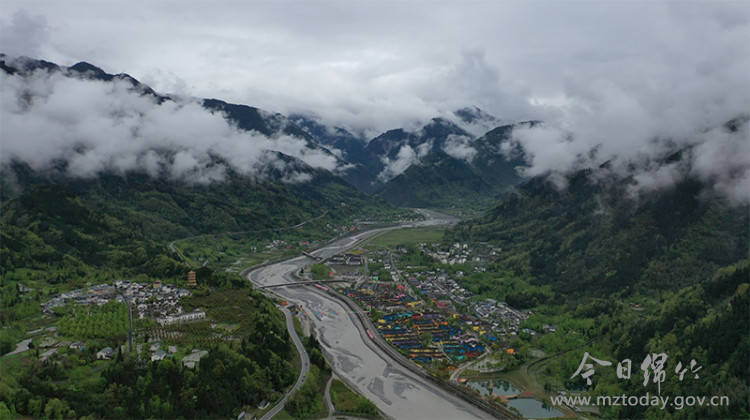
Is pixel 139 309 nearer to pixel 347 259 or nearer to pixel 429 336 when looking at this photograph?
pixel 429 336

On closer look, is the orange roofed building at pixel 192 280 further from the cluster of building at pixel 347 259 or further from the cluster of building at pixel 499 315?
the cluster of building at pixel 499 315

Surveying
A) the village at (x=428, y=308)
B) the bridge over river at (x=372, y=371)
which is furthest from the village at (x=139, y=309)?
the village at (x=428, y=308)

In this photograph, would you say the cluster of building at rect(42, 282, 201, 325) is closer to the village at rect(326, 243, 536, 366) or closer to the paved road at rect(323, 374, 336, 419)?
the paved road at rect(323, 374, 336, 419)

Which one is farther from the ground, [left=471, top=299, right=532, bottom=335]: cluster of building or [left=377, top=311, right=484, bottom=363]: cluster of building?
[left=471, top=299, right=532, bottom=335]: cluster of building

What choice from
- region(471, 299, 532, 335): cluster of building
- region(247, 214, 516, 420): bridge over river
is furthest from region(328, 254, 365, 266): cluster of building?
region(471, 299, 532, 335): cluster of building

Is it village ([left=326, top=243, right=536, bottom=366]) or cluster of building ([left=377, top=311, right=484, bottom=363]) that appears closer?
cluster of building ([left=377, top=311, right=484, bottom=363])

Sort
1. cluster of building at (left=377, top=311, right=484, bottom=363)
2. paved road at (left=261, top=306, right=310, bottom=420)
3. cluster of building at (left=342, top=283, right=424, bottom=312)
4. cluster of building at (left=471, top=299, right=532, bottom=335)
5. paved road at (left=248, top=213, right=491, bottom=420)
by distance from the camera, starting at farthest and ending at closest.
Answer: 1. cluster of building at (left=342, top=283, right=424, bottom=312)
2. cluster of building at (left=471, top=299, right=532, bottom=335)
3. cluster of building at (left=377, top=311, right=484, bottom=363)
4. paved road at (left=248, top=213, right=491, bottom=420)
5. paved road at (left=261, top=306, right=310, bottom=420)

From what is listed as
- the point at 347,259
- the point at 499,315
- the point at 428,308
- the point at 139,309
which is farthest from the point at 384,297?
the point at 139,309
